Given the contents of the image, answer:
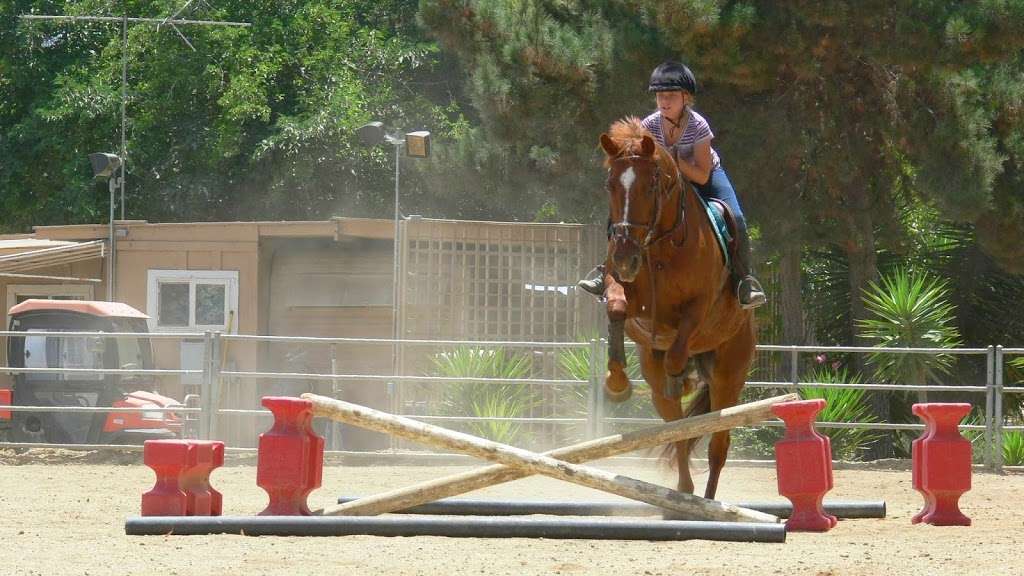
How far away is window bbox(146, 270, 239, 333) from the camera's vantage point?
59.5 feet

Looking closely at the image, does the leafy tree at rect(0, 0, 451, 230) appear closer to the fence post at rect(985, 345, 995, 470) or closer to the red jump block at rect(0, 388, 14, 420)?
the red jump block at rect(0, 388, 14, 420)

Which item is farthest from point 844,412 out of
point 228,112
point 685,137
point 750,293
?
point 228,112

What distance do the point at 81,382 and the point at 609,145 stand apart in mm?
9878

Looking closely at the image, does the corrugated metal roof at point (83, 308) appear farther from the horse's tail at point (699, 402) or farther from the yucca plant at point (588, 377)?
the horse's tail at point (699, 402)

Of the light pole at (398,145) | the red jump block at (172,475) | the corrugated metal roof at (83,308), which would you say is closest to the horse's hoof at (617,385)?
the red jump block at (172,475)

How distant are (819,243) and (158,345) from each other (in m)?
9.01

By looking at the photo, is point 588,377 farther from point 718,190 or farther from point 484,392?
point 718,190

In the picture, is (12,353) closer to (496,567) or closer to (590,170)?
(590,170)

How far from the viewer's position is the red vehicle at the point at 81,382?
15.0 meters

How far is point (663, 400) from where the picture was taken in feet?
27.6

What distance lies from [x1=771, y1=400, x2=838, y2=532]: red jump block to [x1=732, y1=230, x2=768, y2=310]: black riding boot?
0.86 metres

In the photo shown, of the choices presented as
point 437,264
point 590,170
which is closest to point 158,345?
point 437,264

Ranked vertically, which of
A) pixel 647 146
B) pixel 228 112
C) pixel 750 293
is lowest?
pixel 750 293

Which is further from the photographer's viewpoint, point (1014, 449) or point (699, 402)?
point (1014, 449)
